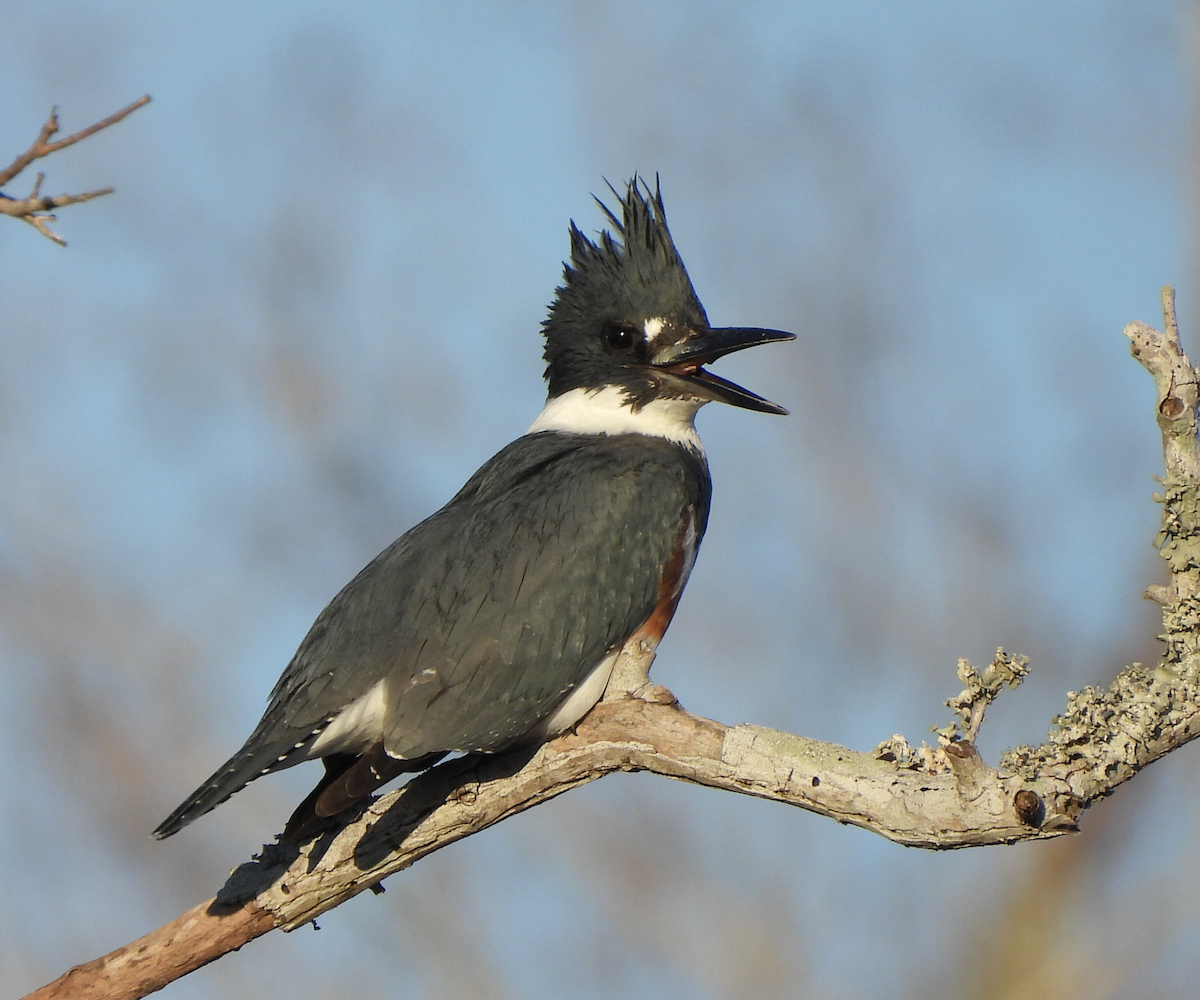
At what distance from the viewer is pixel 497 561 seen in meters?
3.64

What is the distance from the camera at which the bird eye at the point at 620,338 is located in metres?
4.31

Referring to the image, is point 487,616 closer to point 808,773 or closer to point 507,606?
point 507,606

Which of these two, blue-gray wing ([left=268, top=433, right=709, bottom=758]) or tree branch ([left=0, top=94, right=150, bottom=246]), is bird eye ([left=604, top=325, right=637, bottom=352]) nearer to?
blue-gray wing ([left=268, top=433, right=709, bottom=758])

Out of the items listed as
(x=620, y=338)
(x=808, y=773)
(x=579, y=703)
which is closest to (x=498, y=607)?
(x=579, y=703)

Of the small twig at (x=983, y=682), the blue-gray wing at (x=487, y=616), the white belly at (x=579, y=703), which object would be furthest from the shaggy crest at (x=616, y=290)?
the small twig at (x=983, y=682)

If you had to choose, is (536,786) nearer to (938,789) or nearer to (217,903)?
(217,903)

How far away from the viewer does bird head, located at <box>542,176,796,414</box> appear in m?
4.19

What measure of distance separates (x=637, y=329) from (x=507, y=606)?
3.70ft

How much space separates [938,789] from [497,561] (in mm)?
1284

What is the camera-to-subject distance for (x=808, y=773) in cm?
309

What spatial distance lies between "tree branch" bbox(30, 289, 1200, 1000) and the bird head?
0.92m

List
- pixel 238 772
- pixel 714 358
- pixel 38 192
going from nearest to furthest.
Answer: pixel 38 192 → pixel 238 772 → pixel 714 358

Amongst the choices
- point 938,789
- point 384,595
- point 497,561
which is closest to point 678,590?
point 497,561

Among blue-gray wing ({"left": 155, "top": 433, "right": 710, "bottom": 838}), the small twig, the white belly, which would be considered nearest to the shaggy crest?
blue-gray wing ({"left": 155, "top": 433, "right": 710, "bottom": 838})
